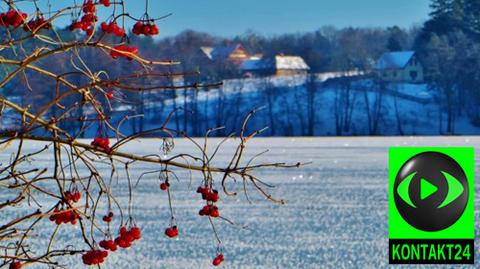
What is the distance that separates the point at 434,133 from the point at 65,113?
144 feet

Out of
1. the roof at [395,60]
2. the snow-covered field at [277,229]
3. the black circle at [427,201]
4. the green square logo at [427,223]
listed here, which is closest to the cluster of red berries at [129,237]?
the snow-covered field at [277,229]

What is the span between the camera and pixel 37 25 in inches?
61.3

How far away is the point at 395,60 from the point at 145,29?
191 ft

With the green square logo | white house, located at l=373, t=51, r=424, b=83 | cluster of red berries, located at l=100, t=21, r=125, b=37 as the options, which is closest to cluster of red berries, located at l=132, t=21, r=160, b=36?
cluster of red berries, located at l=100, t=21, r=125, b=37

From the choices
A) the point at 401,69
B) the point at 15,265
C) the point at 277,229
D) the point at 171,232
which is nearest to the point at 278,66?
the point at 401,69

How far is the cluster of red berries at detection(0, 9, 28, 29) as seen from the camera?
5.03 feet

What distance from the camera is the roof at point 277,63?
2087 inches

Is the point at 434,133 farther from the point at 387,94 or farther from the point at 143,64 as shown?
the point at 143,64

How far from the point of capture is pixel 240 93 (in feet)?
160

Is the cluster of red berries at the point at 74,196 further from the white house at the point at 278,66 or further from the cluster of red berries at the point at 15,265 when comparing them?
the white house at the point at 278,66

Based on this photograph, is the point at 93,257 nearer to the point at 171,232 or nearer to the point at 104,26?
the point at 171,232

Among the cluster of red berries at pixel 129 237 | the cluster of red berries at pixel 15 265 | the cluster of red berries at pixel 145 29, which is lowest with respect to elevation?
the cluster of red berries at pixel 15 265

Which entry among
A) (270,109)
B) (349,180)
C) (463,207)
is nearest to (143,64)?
(463,207)

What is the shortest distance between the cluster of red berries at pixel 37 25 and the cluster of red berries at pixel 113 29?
11 centimetres
